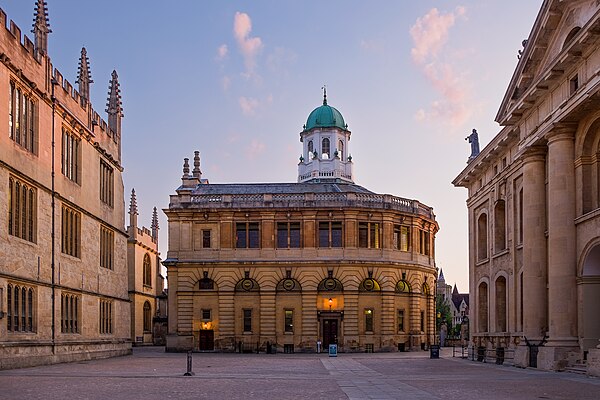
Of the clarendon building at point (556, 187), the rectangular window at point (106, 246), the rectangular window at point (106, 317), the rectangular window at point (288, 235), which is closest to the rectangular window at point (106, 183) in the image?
the rectangular window at point (106, 246)

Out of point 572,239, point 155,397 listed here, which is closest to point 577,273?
point 572,239

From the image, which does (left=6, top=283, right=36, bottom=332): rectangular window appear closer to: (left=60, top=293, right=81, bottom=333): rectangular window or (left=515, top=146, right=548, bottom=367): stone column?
(left=60, top=293, right=81, bottom=333): rectangular window

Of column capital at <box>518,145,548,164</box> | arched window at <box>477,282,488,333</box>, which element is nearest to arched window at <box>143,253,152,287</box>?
arched window at <box>477,282,488,333</box>

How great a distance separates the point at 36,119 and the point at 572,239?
24520mm

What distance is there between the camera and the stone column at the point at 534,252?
122ft

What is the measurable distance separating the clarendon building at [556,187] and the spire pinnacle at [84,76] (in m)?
24.0

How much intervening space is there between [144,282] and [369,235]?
3065 centimetres

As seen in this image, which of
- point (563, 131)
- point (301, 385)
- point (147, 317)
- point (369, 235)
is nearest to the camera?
point (301, 385)

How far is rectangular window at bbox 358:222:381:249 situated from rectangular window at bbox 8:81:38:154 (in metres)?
34.9

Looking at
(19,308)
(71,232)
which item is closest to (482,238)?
(71,232)

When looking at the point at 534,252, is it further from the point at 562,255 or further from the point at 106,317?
the point at 106,317

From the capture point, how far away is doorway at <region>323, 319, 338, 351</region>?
69.8 m

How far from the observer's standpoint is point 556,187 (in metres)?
34.3

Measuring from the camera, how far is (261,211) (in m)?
70.2
